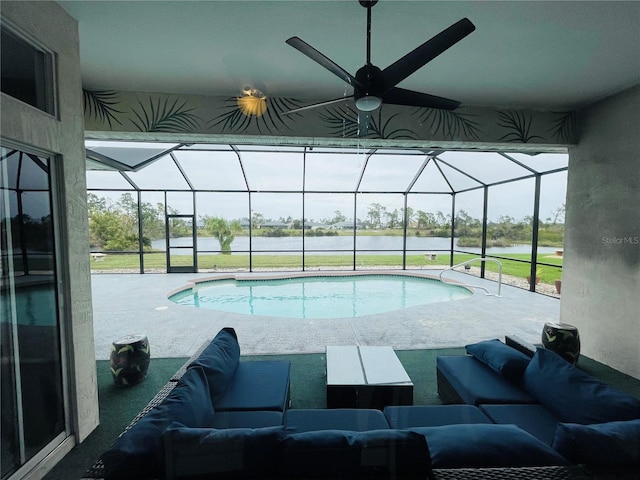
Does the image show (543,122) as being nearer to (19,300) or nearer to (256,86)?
(256,86)

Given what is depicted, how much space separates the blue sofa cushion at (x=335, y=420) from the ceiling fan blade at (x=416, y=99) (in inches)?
86.3

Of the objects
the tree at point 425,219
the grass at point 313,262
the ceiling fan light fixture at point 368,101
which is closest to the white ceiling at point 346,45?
the ceiling fan light fixture at point 368,101

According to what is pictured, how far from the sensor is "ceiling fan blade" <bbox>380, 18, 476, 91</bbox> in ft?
5.00

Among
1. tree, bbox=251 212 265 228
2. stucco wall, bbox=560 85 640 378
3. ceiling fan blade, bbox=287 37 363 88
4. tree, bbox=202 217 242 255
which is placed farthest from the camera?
tree, bbox=202 217 242 255

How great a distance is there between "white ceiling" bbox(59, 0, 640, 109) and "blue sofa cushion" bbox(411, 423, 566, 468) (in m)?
2.57

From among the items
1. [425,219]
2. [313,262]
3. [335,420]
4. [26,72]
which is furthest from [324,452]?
[313,262]

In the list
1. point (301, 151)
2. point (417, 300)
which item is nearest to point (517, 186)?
point (417, 300)

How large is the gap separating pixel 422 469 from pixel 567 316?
410 cm

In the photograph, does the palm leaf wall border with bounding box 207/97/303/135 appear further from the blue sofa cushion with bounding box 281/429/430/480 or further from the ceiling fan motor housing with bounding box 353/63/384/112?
the blue sofa cushion with bounding box 281/429/430/480

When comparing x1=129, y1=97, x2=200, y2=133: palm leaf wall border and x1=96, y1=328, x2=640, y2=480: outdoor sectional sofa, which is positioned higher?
x1=129, y1=97, x2=200, y2=133: palm leaf wall border

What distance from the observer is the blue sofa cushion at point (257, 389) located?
6.32ft

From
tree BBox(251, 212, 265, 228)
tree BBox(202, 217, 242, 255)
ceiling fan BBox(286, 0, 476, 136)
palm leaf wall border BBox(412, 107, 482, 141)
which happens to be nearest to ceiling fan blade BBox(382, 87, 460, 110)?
ceiling fan BBox(286, 0, 476, 136)

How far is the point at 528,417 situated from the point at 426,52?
238cm

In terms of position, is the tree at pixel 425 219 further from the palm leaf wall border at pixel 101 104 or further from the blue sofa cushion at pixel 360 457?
the blue sofa cushion at pixel 360 457
